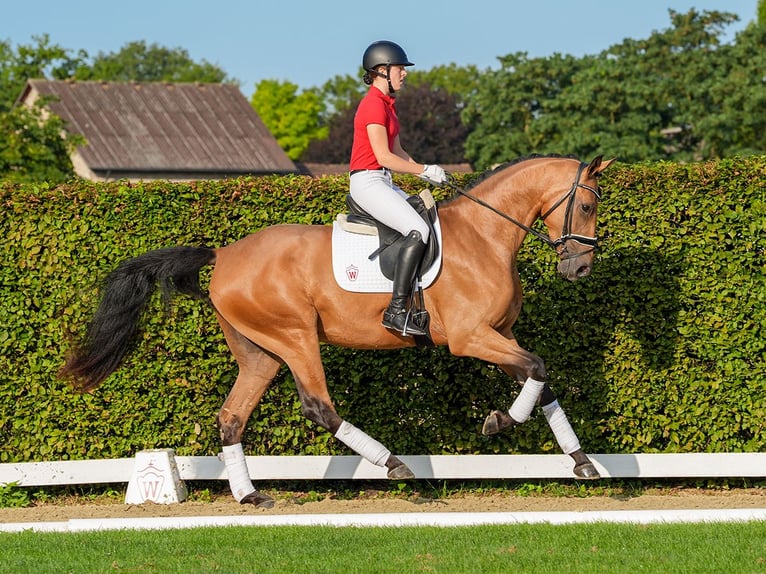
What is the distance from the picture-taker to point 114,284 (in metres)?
8.21

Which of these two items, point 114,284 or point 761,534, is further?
point 114,284

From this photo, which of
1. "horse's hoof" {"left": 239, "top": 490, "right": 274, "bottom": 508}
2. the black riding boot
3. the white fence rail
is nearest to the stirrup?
the black riding boot

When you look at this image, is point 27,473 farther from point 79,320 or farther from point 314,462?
point 314,462

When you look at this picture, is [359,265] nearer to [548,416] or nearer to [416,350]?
[416,350]

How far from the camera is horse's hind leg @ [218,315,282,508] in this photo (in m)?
8.26

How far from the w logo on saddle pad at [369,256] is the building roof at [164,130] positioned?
4340cm

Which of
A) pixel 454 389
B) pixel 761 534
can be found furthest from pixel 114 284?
pixel 761 534

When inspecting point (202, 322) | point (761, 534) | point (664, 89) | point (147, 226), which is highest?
point (664, 89)


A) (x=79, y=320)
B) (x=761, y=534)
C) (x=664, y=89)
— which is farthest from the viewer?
(x=664, y=89)

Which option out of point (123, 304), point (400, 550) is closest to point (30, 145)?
point (123, 304)

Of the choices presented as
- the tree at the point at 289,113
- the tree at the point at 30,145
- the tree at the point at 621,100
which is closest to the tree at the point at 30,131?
the tree at the point at 30,145

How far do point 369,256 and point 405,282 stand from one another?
384mm

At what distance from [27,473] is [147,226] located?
7.48 feet

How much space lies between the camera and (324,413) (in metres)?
7.84
